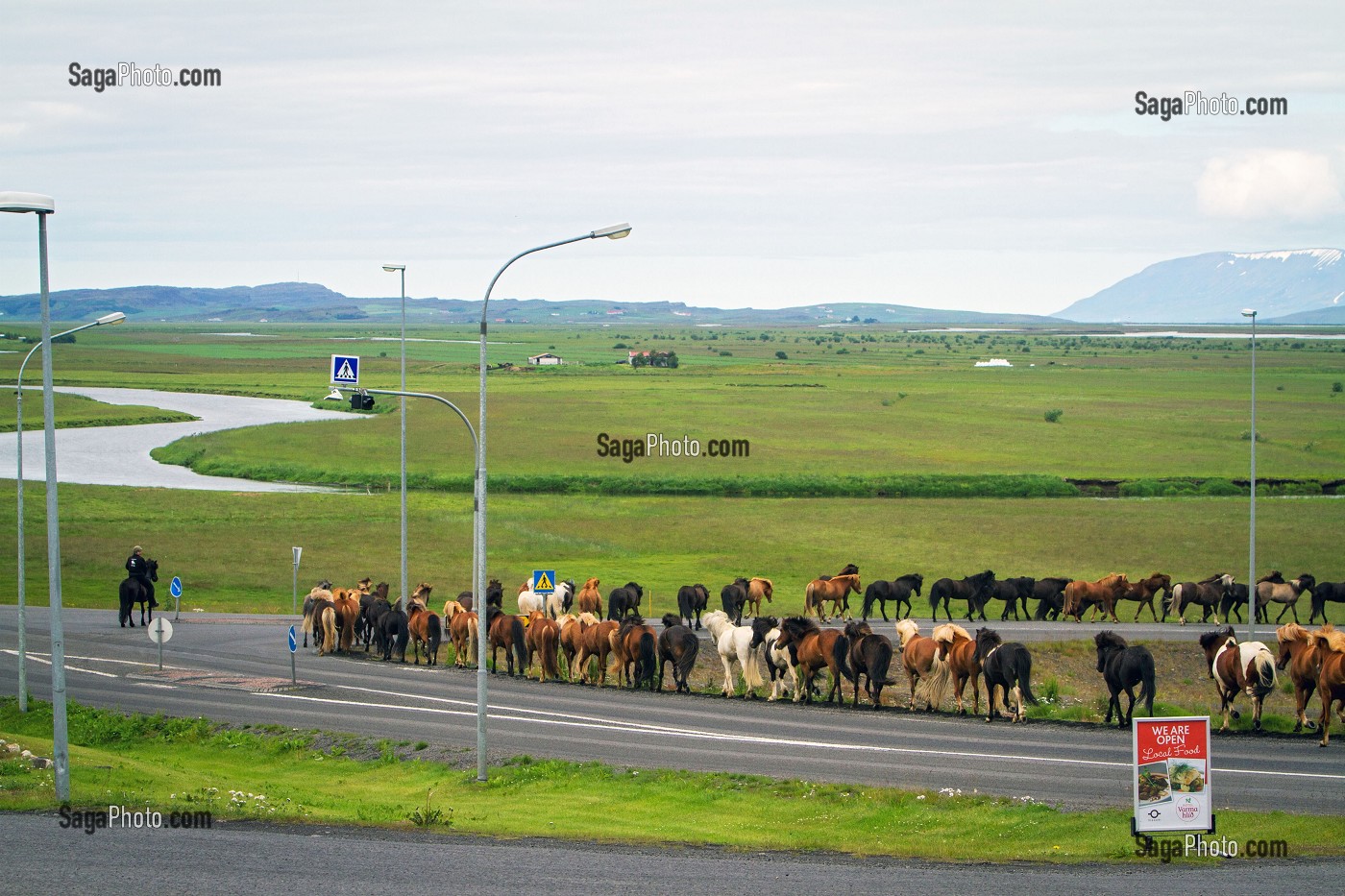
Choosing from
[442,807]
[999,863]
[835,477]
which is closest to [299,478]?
[835,477]

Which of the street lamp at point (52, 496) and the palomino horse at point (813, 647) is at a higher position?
the street lamp at point (52, 496)

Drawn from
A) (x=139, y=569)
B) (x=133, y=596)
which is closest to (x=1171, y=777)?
(x=133, y=596)

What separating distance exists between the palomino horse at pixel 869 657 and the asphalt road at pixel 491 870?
11.5m

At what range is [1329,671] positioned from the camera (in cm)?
2416

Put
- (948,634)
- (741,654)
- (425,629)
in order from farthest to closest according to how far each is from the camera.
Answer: (425,629)
(741,654)
(948,634)

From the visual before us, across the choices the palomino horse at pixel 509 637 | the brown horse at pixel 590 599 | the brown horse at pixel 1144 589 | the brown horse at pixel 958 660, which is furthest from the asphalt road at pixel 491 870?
the brown horse at pixel 1144 589

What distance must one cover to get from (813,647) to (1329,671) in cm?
1010

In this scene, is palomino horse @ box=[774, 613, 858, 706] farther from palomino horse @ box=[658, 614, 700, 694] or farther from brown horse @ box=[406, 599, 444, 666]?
brown horse @ box=[406, 599, 444, 666]

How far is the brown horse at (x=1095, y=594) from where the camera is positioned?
40.6 metres

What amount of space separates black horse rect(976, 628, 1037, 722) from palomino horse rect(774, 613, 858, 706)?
296 centimetres

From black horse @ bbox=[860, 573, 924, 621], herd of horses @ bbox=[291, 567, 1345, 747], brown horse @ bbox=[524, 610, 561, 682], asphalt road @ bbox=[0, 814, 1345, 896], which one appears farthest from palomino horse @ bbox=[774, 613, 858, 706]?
asphalt road @ bbox=[0, 814, 1345, 896]

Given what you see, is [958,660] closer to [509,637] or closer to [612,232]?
[509,637]

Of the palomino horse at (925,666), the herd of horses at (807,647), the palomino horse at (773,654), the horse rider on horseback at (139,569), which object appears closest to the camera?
the herd of horses at (807,647)

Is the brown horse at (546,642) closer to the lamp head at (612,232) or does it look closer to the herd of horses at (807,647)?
the herd of horses at (807,647)
